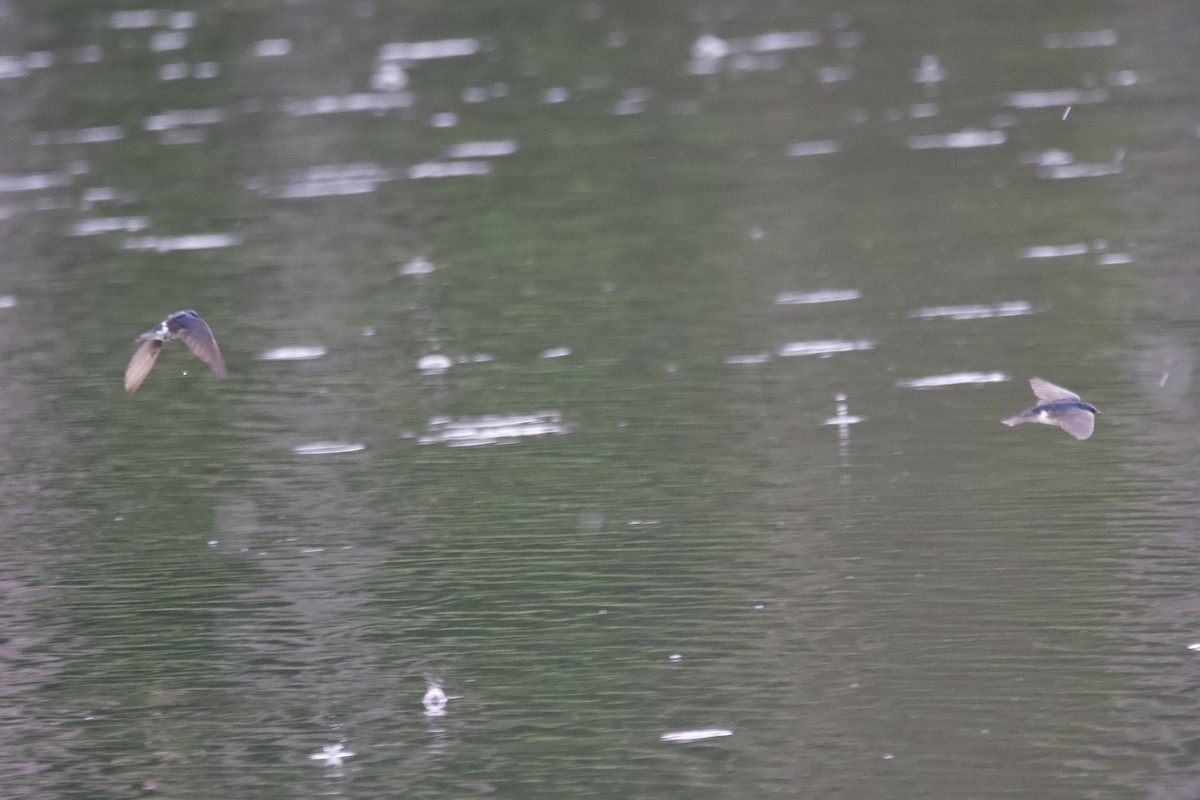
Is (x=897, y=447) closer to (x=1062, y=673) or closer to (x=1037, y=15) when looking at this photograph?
(x=1062, y=673)

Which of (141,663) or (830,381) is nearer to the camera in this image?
(141,663)

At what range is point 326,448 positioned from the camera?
9.23m

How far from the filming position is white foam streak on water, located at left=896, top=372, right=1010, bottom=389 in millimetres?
9594

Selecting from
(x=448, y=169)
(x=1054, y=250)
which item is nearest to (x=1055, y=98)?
(x=1054, y=250)

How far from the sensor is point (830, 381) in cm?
975

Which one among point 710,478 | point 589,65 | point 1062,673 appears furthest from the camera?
point 589,65

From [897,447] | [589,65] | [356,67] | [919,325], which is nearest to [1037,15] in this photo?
[589,65]

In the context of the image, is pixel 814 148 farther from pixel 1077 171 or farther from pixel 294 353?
pixel 294 353

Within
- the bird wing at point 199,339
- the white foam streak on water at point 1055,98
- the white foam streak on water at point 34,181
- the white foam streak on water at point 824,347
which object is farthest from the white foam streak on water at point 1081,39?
→ the bird wing at point 199,339

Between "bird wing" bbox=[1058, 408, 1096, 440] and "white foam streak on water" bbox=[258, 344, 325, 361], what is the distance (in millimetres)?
4810

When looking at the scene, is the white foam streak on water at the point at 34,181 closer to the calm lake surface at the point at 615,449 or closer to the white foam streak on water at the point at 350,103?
the calm lake surface at the point at 615,449

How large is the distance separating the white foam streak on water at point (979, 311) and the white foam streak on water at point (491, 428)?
99.3 inches

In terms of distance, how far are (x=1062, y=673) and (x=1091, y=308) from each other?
4820mm

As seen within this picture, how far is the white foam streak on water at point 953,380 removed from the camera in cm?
959
